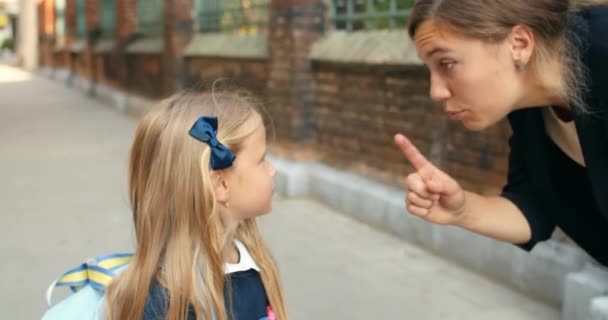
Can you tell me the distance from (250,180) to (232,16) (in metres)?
6.90

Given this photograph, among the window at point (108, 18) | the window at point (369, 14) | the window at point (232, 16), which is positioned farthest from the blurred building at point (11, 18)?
the window at point (369, 14)

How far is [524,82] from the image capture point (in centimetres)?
214

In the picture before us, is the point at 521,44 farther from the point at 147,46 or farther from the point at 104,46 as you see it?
the point at 104,46

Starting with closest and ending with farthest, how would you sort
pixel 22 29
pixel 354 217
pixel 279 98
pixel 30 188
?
pixel 354 217 < pixel 279 98 < pixel 30 188 < pixel 22 29

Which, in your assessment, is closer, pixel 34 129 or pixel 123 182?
pixel 123 182

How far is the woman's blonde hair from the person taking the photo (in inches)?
80.0

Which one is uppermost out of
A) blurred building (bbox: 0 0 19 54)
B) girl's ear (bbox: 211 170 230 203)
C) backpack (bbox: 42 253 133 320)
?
girl's ear (bbox: 211 170 230 203)

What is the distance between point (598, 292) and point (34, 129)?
10.5 m

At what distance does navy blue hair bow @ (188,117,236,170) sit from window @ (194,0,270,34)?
18.5ft

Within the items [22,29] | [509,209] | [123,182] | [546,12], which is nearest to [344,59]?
[123,182]

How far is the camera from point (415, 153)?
219cm

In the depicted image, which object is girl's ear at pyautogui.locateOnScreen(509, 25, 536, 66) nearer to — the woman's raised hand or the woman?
the woman

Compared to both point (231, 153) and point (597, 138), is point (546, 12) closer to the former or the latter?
point (597, 138)

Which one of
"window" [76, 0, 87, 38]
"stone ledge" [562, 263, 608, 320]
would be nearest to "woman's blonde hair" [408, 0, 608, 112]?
"stone ledge" [562, 263, 608, 320]
